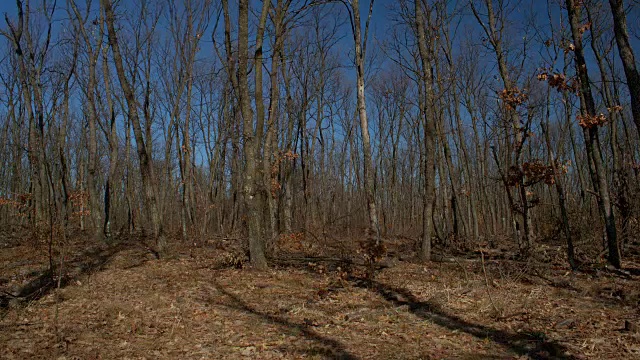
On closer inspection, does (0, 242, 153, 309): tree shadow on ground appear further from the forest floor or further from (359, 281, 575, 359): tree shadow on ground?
(359, 281, 575, 359): tree shadow on ground

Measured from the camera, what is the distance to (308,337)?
→ 498 centimetres

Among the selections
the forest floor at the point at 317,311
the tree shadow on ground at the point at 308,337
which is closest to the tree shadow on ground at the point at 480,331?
the forest floor at the point at 317,311

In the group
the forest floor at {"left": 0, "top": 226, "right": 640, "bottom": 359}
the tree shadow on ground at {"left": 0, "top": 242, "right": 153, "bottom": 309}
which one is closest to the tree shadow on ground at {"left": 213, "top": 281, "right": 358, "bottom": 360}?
the forest floor at {"left": 0, "top": 226, "right": 640, "bottom": 359}

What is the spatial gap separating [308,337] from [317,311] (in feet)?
3.48

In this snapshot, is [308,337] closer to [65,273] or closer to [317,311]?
[317,311]

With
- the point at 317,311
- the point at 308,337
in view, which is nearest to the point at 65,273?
the point at 317,311

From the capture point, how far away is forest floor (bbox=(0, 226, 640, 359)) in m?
4.55

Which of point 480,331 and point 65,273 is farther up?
point 65,273

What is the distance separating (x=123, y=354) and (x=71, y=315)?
1.75 m

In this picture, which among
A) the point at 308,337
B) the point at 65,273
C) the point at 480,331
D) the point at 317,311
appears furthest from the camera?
the point at 65,273

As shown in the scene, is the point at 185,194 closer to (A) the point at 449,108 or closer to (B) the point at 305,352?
(A) the point at 449,108

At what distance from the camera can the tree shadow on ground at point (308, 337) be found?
14.6ft

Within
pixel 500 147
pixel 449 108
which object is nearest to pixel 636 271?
pixel 449 108

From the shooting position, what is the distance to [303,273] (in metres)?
8.50
